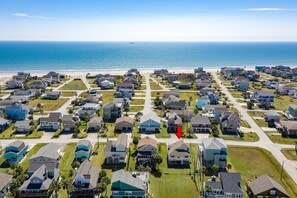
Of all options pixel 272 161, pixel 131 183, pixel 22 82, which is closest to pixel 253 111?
pixel 272 161

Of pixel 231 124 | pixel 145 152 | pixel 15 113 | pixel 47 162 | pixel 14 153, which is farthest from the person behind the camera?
pixel 15 113

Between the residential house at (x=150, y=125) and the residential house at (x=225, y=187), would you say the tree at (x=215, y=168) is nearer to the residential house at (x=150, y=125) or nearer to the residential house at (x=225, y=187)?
the residential house at (x=225, y=187)

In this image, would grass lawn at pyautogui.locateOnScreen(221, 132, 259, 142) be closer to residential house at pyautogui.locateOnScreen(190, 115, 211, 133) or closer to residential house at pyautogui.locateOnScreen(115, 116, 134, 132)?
residential house at pyautogui.locateOnScreen(190, 115, 211, 133)

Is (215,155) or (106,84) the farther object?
(106,84)

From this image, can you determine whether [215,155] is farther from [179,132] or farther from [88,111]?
[88,111]

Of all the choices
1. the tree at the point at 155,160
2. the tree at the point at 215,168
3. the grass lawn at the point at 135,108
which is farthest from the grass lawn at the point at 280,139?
the grass lawn at the point at 135,108

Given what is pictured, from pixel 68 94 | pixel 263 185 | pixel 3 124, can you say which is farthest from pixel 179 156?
pixel 68 94
